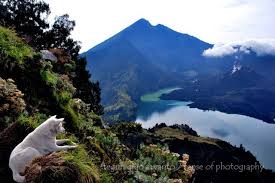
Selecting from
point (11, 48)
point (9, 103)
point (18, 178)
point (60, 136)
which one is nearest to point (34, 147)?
point (18, 178)

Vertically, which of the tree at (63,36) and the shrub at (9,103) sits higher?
the tree at (63,36)

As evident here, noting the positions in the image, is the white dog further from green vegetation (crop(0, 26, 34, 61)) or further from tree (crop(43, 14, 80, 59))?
tree (crop(43, 14, 80, 59))

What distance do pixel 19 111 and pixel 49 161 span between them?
Answer: 13.5 ft

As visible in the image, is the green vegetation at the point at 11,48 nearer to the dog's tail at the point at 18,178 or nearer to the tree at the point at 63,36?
the dog's tail at the point at 18,178

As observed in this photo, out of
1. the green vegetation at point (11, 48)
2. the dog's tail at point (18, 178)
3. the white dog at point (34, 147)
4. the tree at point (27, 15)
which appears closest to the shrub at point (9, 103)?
the white dog at point (34, 147)

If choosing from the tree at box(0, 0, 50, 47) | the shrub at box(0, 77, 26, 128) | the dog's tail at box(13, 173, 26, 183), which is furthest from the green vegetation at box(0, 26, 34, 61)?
the tree at box(0, 0, 50, 47)

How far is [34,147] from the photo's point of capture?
23.4ft

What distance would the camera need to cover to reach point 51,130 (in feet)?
24.2

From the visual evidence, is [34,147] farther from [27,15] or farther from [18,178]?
[27,15]

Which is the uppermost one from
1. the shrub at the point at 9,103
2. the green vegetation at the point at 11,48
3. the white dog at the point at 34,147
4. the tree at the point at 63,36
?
the tree at the point at 63,36

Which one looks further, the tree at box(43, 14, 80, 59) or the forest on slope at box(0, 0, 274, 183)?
the tree at box(43, 14, 80, 59)

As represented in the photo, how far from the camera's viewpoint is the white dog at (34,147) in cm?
692

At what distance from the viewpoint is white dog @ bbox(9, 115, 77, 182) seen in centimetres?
692

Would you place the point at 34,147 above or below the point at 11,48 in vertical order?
below
